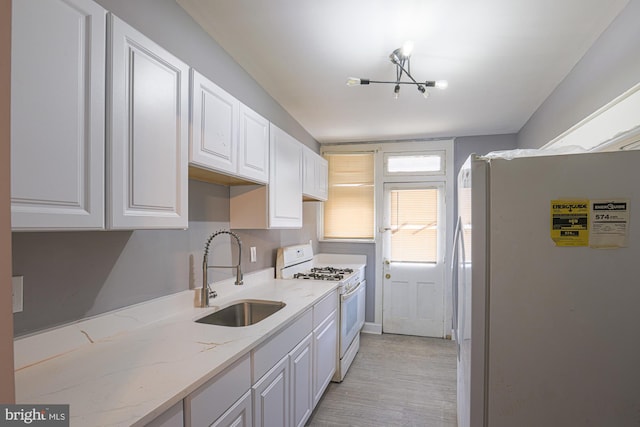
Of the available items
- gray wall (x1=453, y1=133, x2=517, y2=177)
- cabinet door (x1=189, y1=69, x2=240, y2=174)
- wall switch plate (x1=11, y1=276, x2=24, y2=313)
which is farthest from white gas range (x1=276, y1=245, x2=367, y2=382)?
wall switch plate (x1=11, y1=276, x2=24, y2=313)

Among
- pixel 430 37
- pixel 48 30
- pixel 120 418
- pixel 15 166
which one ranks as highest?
pixel 430 37

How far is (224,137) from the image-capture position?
1.66m

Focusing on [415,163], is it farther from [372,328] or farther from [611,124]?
[611,124]

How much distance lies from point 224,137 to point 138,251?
0.72 metres

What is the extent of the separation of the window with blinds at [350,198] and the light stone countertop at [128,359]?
8.92 ft

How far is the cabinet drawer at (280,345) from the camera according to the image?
1450mm

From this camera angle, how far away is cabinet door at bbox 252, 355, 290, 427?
4.76 feet

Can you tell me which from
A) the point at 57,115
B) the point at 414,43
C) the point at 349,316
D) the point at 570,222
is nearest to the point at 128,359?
the point at 57,115

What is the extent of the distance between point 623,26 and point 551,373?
1.79 metres

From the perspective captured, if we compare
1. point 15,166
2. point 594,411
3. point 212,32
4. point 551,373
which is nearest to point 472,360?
point 551,373

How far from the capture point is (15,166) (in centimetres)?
78

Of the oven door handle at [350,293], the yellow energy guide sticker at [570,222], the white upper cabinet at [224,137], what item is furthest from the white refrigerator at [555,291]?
the oven door handle at [350,293]

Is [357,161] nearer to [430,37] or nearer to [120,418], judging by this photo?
[430,37]

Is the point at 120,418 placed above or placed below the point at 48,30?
below
